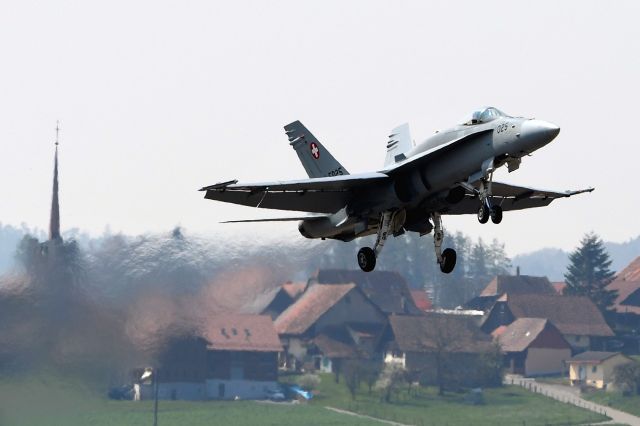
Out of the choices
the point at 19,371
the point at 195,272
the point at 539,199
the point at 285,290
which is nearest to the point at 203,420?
the point at 285,290

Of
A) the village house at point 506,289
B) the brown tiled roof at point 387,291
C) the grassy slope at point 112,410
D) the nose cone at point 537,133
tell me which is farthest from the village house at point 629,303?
the nose cone at point 537,133

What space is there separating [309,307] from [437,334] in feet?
39.4

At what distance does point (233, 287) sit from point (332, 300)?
A: 1937 inches

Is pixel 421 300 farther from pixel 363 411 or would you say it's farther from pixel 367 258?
pixel 367 258

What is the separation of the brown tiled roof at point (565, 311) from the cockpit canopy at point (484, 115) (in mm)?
107054

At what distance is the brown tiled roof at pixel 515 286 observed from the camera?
152 m

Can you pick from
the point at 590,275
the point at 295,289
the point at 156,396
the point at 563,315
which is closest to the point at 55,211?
the point at 156,396

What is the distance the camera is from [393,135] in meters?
40.3

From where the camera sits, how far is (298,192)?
126 ft

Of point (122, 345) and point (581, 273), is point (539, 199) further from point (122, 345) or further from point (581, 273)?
point (581, 273)

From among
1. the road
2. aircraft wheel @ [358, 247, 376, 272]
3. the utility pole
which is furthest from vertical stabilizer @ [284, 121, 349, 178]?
the road

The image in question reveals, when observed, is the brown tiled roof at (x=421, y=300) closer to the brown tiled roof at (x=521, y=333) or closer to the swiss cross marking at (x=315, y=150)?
the brown tiled roof at (x=521, y=333)

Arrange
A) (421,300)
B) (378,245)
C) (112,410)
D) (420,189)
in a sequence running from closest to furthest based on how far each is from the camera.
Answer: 1. (420,189)
2. (378,245)
3. (112,410)
4. (421,300)

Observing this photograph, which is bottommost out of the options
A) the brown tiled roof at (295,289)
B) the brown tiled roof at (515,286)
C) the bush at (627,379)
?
the bush at (627,379)
